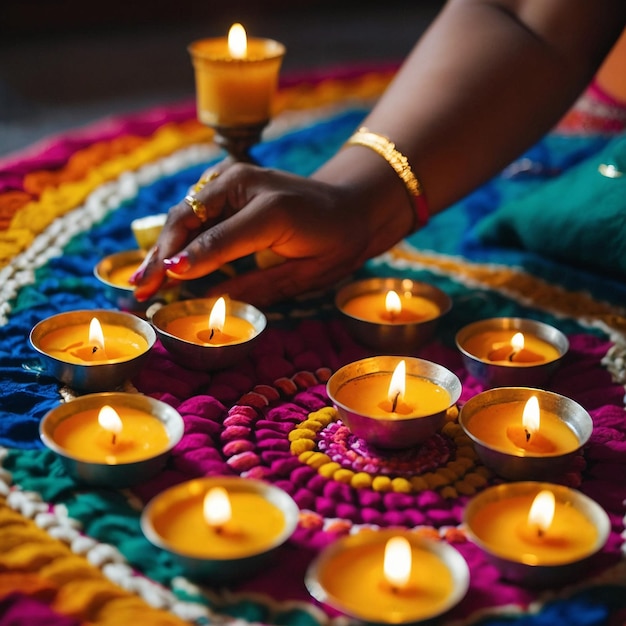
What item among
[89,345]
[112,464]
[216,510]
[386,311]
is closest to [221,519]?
[216,510]

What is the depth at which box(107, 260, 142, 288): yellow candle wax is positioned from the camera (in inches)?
45.7

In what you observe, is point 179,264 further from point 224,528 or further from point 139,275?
point 224,528

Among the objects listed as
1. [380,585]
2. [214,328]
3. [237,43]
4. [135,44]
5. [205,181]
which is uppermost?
[135,44]

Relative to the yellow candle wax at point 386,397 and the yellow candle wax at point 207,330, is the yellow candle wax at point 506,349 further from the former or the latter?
the yellow candle wax at point 207,330

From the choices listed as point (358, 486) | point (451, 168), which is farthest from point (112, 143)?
point (358, 486)

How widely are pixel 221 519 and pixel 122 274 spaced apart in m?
0.52

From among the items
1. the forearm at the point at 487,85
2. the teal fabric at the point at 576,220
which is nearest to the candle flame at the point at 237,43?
the forearm at the point at 487,85

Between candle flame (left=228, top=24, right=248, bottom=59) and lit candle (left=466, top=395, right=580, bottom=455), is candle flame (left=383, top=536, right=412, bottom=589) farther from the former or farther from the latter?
candle flame (left=228, top=24, right=248, bottom=59)

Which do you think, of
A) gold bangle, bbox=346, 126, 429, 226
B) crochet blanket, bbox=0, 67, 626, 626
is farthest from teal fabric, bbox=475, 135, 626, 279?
gold bangle, bbox=346, 126, 429, 226

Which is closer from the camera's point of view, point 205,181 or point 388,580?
point 388,580

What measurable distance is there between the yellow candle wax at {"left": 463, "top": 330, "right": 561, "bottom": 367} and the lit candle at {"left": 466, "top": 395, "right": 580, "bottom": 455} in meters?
0.08

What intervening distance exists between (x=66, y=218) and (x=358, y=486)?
676mm

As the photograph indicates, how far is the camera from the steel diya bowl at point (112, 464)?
803 mm

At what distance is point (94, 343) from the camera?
0.98 metres
